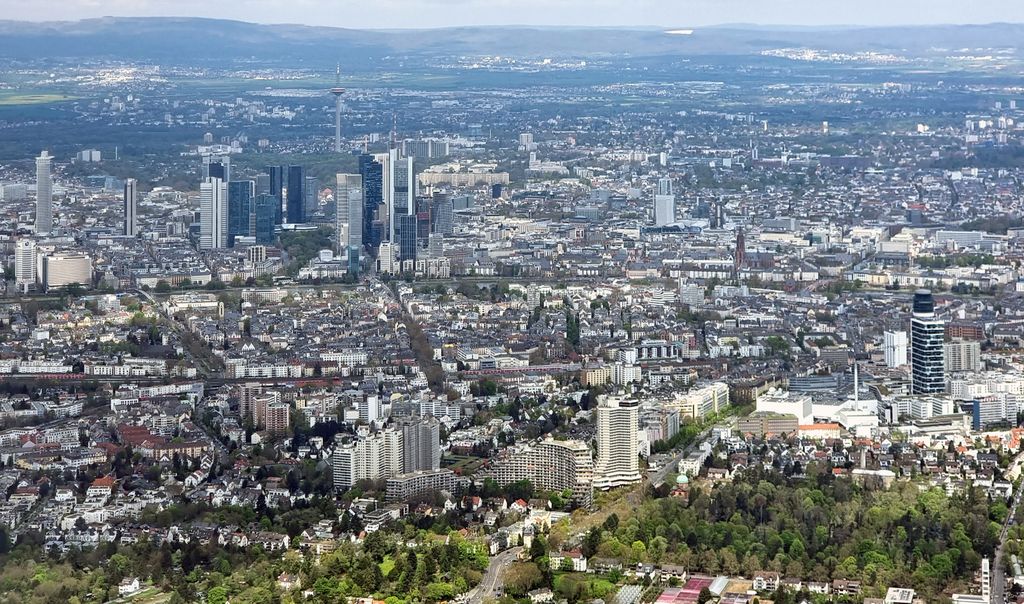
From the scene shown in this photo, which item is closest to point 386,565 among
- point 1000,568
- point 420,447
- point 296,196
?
point 420,447

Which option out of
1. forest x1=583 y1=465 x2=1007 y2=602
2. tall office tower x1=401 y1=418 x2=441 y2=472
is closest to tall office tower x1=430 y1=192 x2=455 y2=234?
tall office tower x1=401 y1=418 x2=441 y2=472

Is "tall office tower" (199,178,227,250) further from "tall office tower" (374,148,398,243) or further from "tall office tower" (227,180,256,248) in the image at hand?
"tall office tower" (374,148,398,243)

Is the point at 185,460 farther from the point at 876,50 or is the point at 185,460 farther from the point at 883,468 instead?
the point at 876,50

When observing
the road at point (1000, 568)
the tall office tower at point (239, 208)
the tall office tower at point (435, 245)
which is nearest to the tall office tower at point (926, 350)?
the road at point (1000, 568)

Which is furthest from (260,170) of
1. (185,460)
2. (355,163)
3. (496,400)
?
(185,460)

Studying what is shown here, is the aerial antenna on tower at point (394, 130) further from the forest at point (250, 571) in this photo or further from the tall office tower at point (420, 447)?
the forest at point (250, 571)

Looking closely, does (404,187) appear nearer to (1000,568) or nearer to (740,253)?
(740,253)

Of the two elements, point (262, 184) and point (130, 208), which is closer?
point (130, 208)
